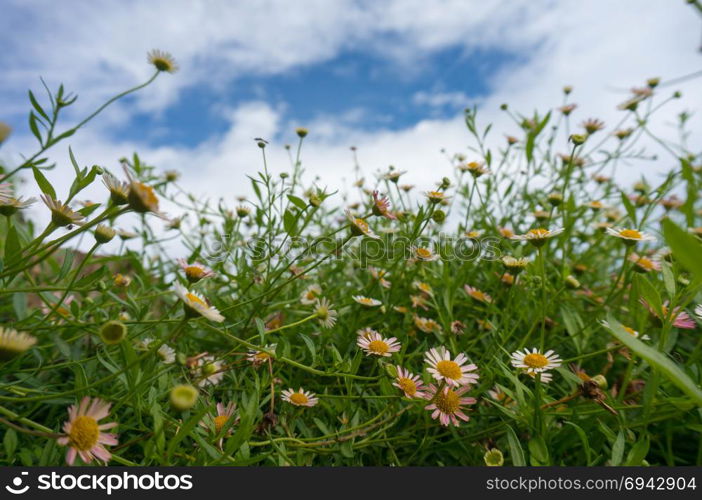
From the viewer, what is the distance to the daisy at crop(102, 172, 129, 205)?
601mm

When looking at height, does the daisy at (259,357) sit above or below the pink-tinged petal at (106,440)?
above

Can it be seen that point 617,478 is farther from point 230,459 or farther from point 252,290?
point 252,290

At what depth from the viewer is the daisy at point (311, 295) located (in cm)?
103

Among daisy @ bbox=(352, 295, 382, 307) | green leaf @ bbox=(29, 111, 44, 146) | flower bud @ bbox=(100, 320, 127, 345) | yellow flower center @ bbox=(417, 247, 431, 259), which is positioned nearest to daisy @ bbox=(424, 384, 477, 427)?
daisy @ bbox=(352, 295, 382, 307)

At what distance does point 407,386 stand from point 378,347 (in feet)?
0.33

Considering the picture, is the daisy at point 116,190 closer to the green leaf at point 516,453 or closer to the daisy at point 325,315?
the daisy at point 325,315

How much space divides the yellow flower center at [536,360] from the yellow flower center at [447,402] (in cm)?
15

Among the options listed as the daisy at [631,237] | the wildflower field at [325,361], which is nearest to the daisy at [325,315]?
the wildflower field at [325,361]

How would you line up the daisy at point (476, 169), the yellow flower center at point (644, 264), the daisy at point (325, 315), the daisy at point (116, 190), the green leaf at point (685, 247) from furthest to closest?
the daisy at point (476, 169), the yellow flower center at point (644, 264), the daisy at point (325, 315), the daisy at point (116, 190), the green leaf at point (685, 247)

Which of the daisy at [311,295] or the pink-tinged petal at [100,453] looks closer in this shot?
the pink-tinged petal at [100,453]

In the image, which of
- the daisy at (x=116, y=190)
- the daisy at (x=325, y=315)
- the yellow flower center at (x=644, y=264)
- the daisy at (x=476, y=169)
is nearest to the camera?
the daisy at (x=116, y=190)

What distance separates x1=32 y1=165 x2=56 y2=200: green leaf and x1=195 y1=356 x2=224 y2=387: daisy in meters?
0.33

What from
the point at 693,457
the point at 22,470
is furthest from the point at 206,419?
the point at 693,457
